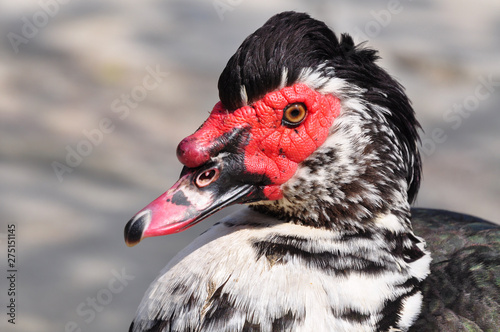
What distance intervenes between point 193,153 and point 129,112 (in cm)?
332

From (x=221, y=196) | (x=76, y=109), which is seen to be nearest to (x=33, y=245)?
(x=76, y=109)

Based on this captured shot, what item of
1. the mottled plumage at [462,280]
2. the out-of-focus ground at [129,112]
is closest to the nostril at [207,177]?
the mottled plumage at [462,280]

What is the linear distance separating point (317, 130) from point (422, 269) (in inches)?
25.8

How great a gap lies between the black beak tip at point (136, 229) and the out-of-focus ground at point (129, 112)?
7.95ft

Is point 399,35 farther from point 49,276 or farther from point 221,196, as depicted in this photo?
point 221,196

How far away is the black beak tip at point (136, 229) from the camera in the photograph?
2215 mm

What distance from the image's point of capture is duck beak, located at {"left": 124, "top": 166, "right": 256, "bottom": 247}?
2221 mm

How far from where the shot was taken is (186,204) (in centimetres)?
226

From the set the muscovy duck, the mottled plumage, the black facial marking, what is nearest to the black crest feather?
the muscovy duck

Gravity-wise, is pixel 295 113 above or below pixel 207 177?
above

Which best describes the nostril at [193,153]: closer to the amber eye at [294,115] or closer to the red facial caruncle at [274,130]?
the red facial caruncle at [274,130]

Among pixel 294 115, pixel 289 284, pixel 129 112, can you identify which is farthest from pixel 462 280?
pixel 129 112

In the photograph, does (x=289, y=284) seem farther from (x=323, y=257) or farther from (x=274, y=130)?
(x=274, y=130)

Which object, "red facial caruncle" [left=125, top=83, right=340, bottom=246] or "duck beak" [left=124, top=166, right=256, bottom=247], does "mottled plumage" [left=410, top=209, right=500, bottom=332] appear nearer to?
"red facial caruncle" [left=125, top=83, right=340, bottom=246]
